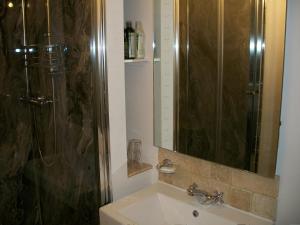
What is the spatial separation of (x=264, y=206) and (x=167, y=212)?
1.53ft

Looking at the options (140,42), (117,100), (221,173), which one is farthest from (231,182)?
(140,42)

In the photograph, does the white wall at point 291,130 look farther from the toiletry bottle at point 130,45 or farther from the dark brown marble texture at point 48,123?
the dark brown marble texture at point 48,123

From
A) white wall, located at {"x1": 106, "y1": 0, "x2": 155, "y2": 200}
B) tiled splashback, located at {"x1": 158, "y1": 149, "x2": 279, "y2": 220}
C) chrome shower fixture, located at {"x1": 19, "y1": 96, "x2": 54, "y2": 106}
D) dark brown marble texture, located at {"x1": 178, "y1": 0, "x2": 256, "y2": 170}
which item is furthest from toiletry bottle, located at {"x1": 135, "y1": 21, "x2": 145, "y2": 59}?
chrome shower fixture, located at {"x1": 19, "y1": 96, "x2": 54, "y2": 106}

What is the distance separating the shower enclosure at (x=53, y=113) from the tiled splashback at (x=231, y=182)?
15.2 inches

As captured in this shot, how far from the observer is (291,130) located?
3.24ft

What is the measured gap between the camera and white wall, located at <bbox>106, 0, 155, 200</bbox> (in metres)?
1.44

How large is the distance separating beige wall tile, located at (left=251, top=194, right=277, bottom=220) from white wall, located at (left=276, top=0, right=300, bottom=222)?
0.16 meters

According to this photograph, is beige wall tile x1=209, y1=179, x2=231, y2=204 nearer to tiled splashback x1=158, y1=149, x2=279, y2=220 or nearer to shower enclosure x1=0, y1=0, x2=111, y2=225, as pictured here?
tiled splashback x1=158, y1=149, x2=279, y2=220

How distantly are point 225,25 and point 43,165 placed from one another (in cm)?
142

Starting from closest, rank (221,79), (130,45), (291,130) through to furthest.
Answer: (291,130), (221,79), (130,45)

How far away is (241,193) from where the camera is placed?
1.32 m

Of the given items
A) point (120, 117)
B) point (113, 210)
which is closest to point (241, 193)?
point (113, 210)

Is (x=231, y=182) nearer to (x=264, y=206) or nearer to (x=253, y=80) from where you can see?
(x=264, y=206)

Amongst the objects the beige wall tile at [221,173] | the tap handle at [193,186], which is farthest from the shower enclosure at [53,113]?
the beige wall tile at [221,173]
